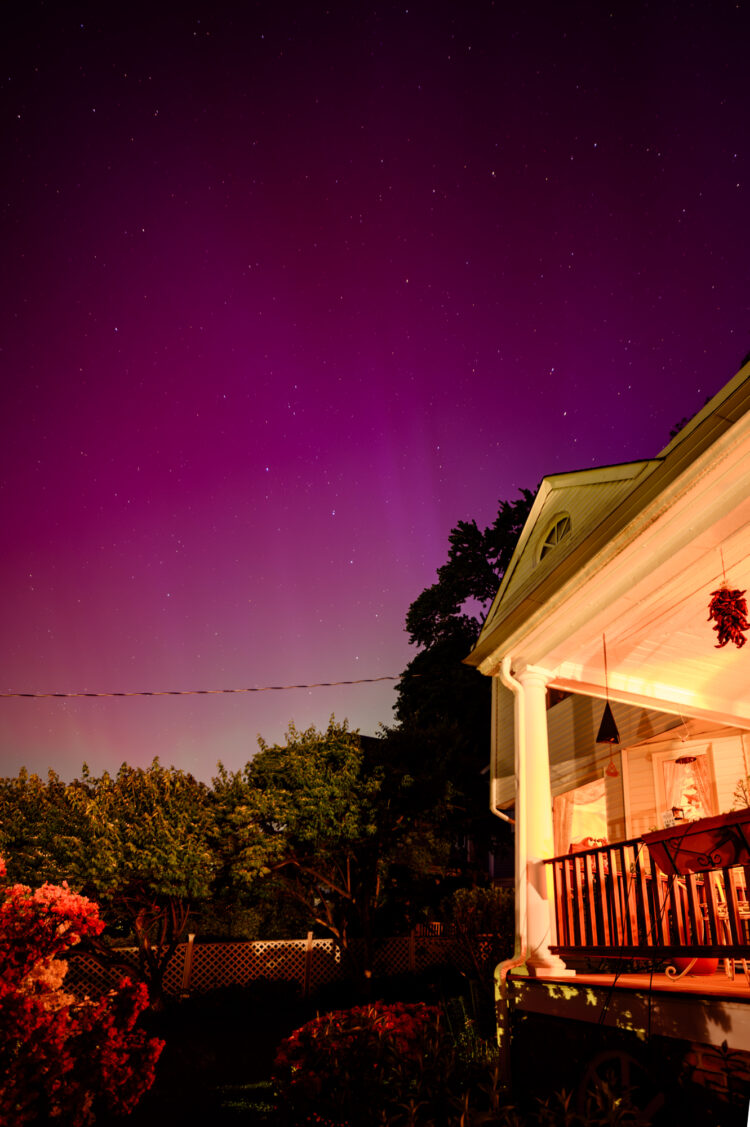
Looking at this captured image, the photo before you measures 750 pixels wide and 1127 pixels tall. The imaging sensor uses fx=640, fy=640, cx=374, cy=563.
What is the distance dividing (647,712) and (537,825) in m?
4.73

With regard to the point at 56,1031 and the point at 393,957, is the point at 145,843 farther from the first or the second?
the point at 393,957

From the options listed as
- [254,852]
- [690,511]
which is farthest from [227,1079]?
[690,511]

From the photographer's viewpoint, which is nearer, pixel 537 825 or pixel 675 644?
→ pixel 537 825

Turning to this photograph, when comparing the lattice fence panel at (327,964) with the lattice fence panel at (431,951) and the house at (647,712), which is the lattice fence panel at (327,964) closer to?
the lattice fence panel at (431,951)

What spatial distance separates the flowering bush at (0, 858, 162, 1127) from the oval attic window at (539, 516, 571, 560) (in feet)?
23.1

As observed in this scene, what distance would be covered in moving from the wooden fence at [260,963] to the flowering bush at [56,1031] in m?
8.86

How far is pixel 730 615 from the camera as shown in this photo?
4.88m

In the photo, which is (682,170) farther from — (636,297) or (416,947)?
(416,947)

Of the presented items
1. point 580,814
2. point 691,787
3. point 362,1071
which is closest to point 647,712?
point 691,787

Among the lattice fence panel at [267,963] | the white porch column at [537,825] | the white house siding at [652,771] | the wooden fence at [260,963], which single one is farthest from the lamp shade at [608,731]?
the wooden fence at [260,963]

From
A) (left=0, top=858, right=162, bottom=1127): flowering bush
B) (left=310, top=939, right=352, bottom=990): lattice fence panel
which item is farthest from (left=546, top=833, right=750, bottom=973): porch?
(left=310, top=939, right=352, bottom=990): lattice fence panel

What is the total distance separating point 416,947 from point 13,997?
48.2 feet

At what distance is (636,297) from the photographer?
976cm

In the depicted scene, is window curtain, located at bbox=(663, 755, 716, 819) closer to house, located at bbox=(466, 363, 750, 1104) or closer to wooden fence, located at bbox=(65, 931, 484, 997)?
house, located at bbox=(466, 363, 750, 1104)
